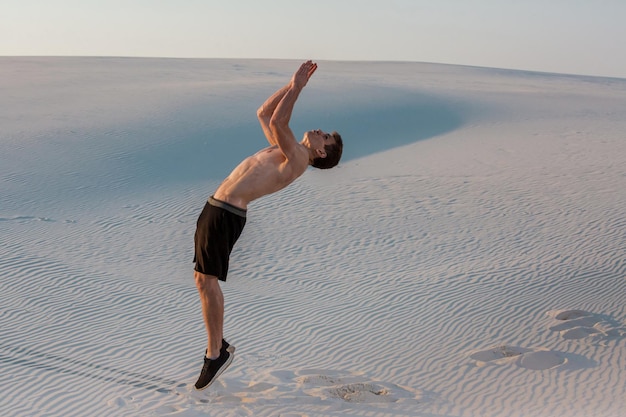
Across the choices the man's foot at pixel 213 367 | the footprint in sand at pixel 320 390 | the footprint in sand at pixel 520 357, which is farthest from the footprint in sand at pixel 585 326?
the man's foot at pixel 213 367

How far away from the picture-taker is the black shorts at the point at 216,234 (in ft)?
19.5

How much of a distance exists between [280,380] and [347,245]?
245 inches

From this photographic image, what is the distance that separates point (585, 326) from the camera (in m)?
9.43

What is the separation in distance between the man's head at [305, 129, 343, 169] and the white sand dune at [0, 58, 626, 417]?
80.3 inches

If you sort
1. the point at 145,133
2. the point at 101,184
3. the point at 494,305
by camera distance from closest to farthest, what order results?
the point at 494,305 < the point at 101,184 < the point at 145,133

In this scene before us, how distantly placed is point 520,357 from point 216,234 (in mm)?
4104

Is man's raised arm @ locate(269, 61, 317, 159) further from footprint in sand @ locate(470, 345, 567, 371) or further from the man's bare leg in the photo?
footprint in sand @ locate(470, 345, 567, 371)

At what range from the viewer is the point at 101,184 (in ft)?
59.4

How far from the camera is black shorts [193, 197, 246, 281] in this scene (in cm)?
595

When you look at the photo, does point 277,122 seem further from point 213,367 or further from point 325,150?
point 213,367

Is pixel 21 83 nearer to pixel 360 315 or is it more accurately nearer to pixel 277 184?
pixel 360 315

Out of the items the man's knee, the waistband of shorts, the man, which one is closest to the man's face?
the man

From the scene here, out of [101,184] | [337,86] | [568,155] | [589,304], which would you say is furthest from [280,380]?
[337,86]

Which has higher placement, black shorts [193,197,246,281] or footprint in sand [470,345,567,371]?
black shorts [193,197,246,281]
